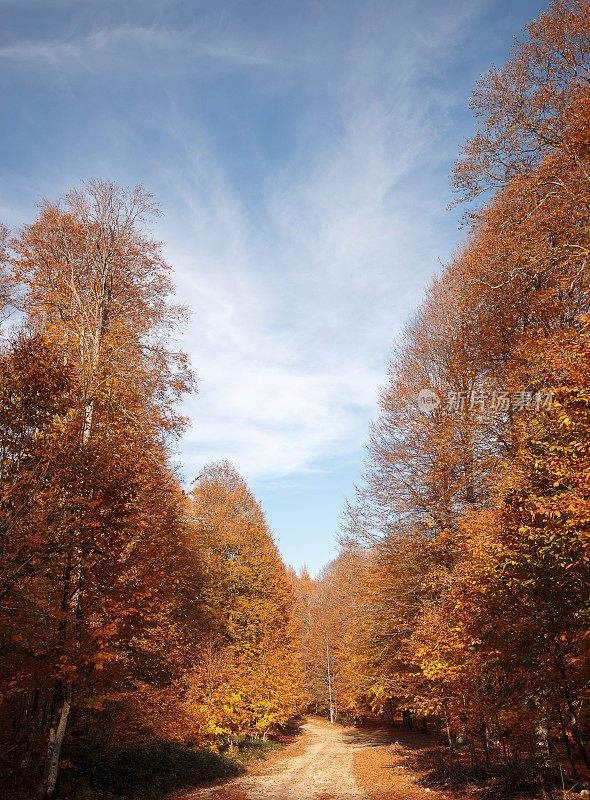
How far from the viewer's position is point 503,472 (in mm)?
11234

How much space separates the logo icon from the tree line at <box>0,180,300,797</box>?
7776 millimetres

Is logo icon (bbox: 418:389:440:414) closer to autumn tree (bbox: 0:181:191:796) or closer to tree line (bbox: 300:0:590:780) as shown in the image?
tree line (bbox: 300:0:590:780)

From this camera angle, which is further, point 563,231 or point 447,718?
point 447,718

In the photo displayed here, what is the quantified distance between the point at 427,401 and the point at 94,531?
11.2 metres

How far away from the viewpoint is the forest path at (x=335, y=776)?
11438 millimetres

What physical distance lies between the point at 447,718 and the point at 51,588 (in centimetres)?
1015

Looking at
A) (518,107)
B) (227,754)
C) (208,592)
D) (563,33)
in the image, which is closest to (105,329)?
(518,107)

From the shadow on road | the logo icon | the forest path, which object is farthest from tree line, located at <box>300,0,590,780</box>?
the shadow on road

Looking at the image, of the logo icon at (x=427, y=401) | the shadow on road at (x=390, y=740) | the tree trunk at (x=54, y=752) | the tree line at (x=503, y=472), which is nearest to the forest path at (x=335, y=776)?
the shadow on road at (x=390, y=740)

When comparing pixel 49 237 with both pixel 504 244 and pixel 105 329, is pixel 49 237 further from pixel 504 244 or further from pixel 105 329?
pixel 504 244

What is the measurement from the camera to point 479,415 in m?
13.0

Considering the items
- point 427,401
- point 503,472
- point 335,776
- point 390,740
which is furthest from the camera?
point 390,740

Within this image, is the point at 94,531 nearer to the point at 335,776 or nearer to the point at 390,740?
the point at 335,776

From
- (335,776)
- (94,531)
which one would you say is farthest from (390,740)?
(94,531)
